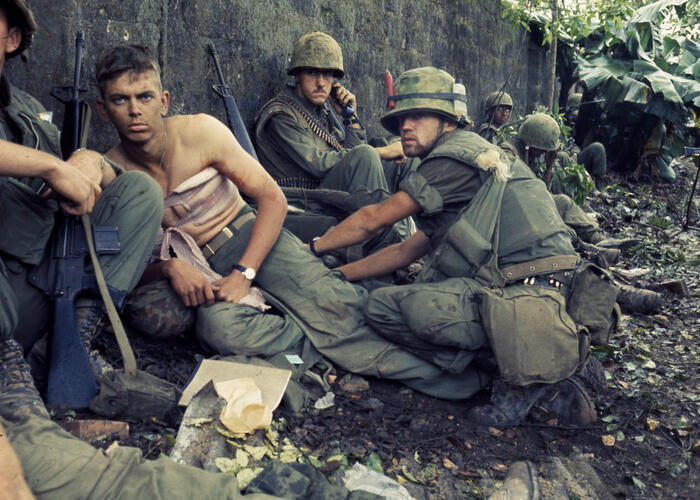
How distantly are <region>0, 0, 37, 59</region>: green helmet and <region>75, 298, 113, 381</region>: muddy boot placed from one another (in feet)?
3.48

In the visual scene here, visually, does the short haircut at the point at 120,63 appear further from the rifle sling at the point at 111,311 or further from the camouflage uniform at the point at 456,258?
the camouflage uniform at the point at 456,258

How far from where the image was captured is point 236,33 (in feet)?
15.6

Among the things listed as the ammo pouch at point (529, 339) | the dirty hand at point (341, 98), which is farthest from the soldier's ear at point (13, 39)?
the dirty hand at point (341, 98)

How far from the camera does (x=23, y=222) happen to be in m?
2.44

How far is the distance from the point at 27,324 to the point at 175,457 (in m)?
0.88

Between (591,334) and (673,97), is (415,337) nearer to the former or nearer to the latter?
(591,334)

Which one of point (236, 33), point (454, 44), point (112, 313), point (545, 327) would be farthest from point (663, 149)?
point (112, 313)

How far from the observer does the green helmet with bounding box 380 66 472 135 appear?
3352 mm

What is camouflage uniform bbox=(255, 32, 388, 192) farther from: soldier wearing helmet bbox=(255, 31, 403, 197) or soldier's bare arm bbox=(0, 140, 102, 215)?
soldier's bare arm bbox=(0, 140, 102, 215)

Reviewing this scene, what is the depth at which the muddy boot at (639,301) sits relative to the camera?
4.67 metres

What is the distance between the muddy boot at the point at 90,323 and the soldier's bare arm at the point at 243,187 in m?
0.63

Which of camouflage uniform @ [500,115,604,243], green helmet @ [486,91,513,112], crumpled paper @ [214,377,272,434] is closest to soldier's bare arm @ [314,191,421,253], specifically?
crumpled paper @ [214,377,272,434]

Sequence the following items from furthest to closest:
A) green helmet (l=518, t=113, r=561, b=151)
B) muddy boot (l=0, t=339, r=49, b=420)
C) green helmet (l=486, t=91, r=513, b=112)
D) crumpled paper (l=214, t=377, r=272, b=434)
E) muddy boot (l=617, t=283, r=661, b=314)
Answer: green helmet (l=486, t=91, r=513, b=112)
green helmet (l=518, t=113, r=561, b=151)
muddy boot (l=617, t=283, r=661, b=314)
crumpled paper (l=214, t=377, r=272, b=434)
muddy boot (l=0, t=339, r=49, b=420)

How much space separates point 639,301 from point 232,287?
3.22 m
